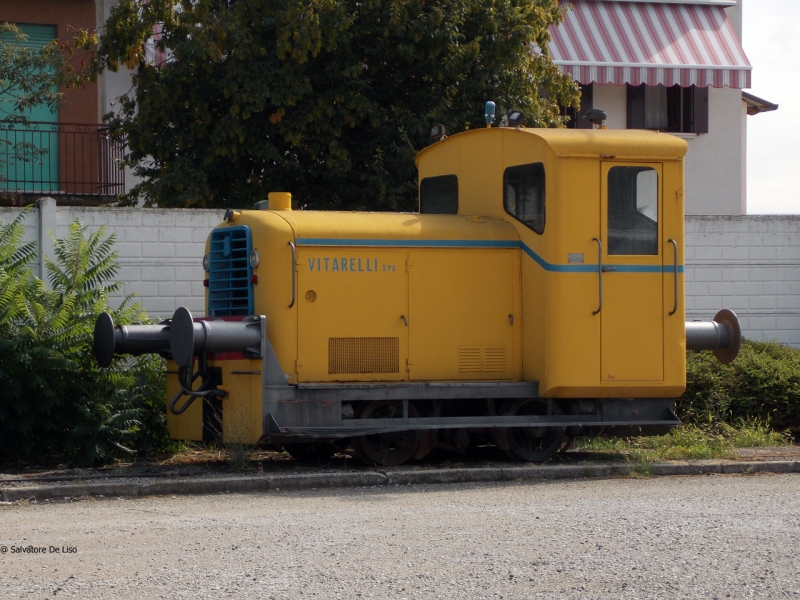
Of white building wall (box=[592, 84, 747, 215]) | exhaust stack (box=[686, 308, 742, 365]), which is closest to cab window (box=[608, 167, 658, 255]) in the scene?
exhaust stack (box=[686, 308, 742, 365])

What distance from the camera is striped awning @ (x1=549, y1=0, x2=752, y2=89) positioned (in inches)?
800

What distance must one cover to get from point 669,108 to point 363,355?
15597 mm

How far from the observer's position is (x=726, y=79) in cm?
2072

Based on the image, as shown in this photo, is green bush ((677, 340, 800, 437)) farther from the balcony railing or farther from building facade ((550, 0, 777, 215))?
the balcony railing

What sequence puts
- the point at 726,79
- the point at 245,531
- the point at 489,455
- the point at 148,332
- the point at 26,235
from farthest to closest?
1. the point at 726,79
2. the point at 26,235
3. the point at 489,455
4. the point at 148,332
5. the point at 245,531

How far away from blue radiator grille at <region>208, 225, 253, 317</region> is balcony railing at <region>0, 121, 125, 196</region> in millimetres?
8699

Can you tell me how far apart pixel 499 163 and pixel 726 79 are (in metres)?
11.5

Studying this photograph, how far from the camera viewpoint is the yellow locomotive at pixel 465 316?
31.8ft

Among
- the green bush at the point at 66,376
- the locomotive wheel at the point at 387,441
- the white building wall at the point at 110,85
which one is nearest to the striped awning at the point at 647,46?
the white building wall at the point at 110,85

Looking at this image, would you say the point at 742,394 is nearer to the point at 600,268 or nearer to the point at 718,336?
the point at 718,336

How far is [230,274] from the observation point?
10156 millimetres

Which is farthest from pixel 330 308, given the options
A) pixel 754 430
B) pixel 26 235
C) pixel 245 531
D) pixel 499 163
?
pixel 754 430

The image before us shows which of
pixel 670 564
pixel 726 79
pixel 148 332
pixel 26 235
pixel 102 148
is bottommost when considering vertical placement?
pixel 670 564

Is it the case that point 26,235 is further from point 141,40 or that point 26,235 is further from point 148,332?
point 141,40
